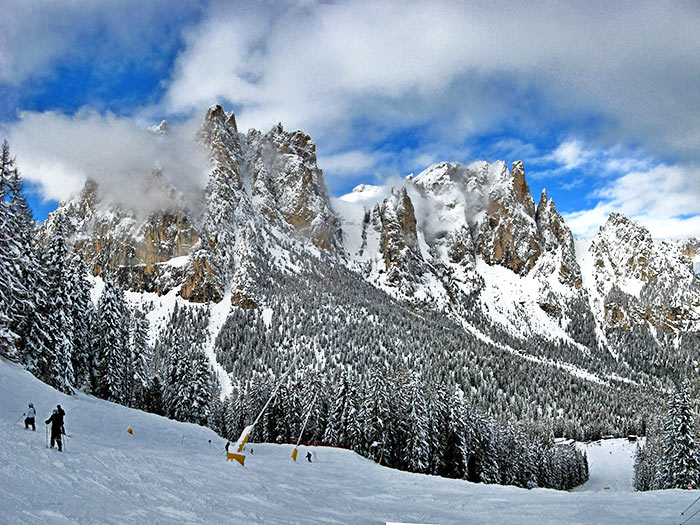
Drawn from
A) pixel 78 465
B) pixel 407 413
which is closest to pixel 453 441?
pixel 407 413

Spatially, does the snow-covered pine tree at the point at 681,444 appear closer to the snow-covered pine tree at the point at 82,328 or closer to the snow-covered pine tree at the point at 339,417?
the snow-covered pine tree at the point at 339,417

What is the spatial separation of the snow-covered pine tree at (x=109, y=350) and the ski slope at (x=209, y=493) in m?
14.7

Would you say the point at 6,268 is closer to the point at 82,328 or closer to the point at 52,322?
the point at 52,322

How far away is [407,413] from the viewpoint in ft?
147

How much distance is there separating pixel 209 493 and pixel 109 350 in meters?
33.4

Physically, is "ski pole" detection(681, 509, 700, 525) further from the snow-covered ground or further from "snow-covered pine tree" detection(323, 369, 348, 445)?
the snow-covered ground

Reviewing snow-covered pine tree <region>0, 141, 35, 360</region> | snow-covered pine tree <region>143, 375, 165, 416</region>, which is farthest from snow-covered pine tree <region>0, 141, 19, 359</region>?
snow-covered pine tree <region>143, 375, 165, 416</region>

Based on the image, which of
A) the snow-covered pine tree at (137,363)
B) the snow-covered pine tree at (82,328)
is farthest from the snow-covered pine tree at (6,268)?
the snow-covered pine tree at (137,363)

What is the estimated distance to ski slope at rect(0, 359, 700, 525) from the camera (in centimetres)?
973

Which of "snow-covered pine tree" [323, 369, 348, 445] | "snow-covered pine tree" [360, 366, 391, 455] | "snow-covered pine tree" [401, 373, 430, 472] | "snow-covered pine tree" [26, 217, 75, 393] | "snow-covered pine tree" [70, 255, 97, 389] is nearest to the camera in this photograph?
"snow-covered pine tree" [26, 217, 75, 393]

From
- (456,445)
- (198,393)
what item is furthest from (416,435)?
(198,393)

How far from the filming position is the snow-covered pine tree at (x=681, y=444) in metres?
35.7

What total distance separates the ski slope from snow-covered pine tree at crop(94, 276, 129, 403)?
48.2 feet

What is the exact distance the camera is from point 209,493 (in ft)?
44.3
